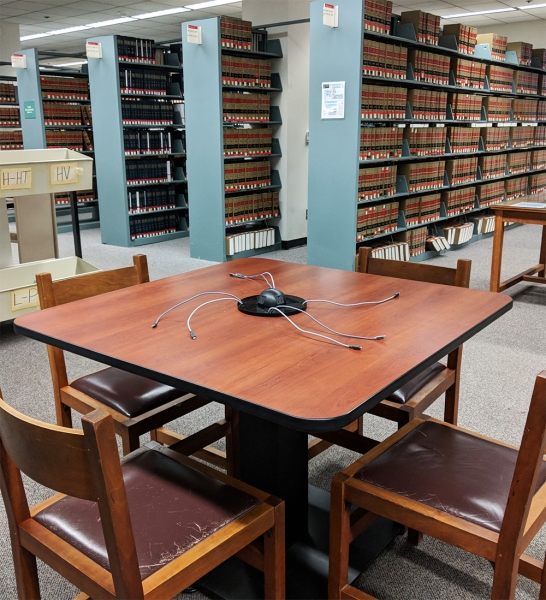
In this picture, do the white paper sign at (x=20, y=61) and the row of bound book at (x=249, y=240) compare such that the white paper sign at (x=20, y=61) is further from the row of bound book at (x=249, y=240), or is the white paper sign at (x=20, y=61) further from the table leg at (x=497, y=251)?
the table leg at (x=497, y=251)

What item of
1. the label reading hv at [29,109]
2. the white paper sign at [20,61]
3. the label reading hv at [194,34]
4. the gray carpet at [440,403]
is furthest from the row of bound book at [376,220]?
the white paper sign at [20,61]

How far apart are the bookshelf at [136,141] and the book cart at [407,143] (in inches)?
97.5

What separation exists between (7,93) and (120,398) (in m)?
7.53

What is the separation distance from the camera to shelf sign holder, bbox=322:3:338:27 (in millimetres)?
4359

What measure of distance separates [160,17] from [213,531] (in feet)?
36.3

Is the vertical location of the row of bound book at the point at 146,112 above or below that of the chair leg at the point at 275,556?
above

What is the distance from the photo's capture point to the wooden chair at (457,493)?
3.57 ft

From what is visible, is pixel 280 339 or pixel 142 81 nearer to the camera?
pixel 280 339

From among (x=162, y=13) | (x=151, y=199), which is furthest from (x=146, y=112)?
(x=162, y=13)

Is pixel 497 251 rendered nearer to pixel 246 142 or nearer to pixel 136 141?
pixel 246 142

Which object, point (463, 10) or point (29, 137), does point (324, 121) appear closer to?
point (29, 137)

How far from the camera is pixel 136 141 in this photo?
254 inches

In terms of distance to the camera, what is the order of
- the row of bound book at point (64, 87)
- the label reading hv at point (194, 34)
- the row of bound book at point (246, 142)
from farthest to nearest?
the row of bound book at point (64, 87) → the row of bound book at point (246, 142) → the label reading hv at point (194, 34)

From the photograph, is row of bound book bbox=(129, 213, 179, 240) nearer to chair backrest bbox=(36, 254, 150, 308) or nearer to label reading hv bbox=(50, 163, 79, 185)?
label reading hv bbox=(50, 163, 79, 185)
